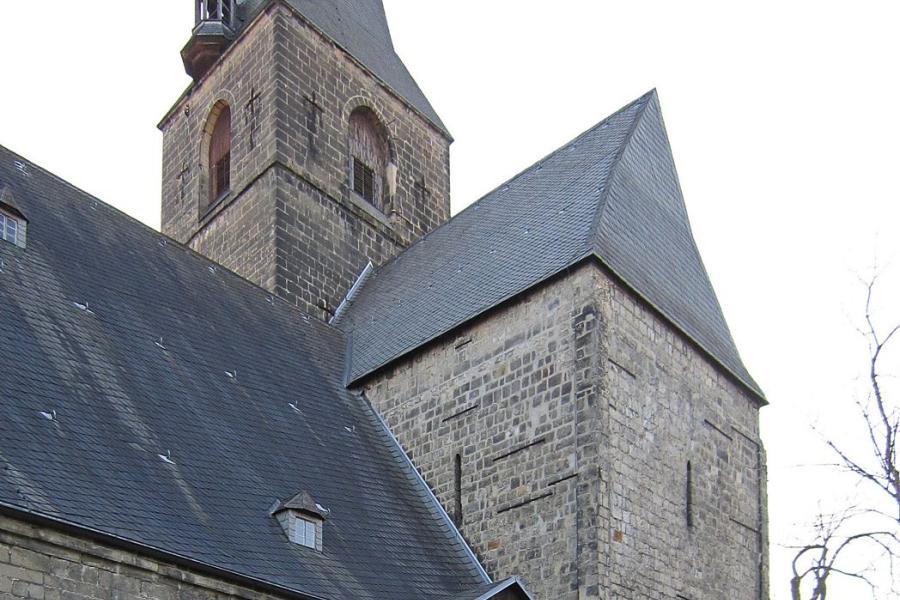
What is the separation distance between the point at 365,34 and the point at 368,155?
9.67ft

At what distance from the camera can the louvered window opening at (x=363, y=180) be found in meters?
21.9

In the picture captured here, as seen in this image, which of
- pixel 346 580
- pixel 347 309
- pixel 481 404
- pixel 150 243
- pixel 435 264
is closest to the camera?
pixel 346 580

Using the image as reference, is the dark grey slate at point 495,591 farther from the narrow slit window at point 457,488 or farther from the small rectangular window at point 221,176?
the small rectangular window at point 221,176

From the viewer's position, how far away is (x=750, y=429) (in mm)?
16594

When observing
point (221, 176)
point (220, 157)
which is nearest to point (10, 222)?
point (221, 176)

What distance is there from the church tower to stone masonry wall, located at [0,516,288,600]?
9.12 meters

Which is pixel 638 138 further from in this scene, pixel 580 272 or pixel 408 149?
pixel 408 149

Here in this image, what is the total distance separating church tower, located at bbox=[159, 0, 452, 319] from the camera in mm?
20094

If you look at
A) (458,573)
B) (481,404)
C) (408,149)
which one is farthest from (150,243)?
(408,149)

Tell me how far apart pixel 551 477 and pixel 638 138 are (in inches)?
223

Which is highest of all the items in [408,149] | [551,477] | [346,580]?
[408,149]

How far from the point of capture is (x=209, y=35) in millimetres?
22516

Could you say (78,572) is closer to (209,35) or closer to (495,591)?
(495,591)

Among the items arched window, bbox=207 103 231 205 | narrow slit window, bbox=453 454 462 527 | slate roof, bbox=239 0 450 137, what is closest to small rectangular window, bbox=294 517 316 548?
narrow slit window, bbox=453 454 462 527
